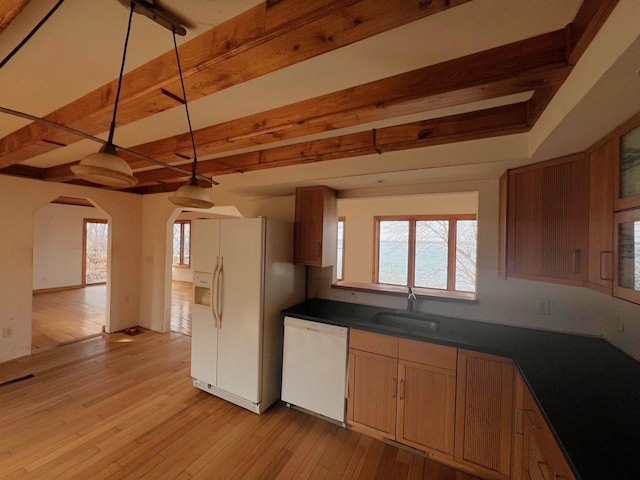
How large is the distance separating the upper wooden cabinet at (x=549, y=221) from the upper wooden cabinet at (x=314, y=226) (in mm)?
1535

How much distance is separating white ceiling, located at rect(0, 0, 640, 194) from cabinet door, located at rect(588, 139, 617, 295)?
0.39ft

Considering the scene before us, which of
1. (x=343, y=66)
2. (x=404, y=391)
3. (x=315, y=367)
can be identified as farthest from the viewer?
(x=315, y=367)

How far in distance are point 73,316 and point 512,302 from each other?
6848 mm

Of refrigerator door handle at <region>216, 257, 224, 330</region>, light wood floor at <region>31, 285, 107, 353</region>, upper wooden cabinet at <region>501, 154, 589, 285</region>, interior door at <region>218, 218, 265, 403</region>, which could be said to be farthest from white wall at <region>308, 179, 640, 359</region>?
light wood floor at <region>31, 285, 107, 353</region>

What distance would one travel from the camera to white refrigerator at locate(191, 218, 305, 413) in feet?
8.11

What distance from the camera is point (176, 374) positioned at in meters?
3.11

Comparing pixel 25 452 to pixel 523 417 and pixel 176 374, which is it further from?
pixel 523 417

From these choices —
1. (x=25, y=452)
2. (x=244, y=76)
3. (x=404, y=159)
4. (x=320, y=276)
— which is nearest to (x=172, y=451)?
(x=25, y=452)

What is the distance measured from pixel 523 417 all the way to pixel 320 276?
201 cm

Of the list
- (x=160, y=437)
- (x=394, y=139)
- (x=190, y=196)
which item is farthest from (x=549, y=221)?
(x=160, y=437)

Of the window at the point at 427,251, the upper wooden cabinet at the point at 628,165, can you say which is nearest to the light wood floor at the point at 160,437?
the upper wooden cabinet at the point at 628,165

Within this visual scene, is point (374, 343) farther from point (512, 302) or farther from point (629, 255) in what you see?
point (629, 255)

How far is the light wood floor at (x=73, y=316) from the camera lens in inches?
158

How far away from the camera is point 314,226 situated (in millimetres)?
2736
